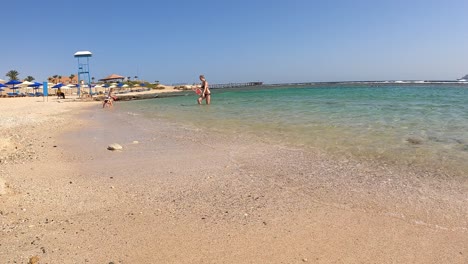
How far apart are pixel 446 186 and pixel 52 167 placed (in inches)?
241

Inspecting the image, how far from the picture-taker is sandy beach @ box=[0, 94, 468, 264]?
2.90 m

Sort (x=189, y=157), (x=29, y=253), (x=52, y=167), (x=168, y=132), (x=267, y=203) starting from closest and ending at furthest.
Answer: (x=29, y=253), (x=267, y=203), (x=52, y=167), (x=189, y=157), (x=168, y=132)

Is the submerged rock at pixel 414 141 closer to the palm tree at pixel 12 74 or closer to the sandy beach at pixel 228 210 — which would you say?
the sandy beach at pixel 228 210

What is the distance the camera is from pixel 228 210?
380 centimetres

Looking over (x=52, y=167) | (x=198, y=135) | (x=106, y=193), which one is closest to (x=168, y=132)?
(x=198, y=135)

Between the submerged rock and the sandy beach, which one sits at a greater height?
the submerged rock

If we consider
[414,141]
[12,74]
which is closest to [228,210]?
[414,141]

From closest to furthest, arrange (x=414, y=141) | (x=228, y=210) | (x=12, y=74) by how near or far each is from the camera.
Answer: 1. (x=228, y=210)
2. (x=414, y=141)
3. (x=12, y=74)

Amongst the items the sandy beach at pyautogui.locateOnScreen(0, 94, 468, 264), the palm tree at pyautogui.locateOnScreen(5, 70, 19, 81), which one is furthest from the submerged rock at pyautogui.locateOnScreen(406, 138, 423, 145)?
the palm tree at pyautogui.locateOnScreen(5, 70, 19, 81)

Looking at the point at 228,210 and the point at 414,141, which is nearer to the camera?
the point at 228,210

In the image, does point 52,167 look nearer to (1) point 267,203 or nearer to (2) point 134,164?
(2) point 134,164

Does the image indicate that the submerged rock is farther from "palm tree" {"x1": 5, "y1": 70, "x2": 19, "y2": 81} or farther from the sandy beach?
"palm tree" {"x1": 5, "y1": 70, "x2": 19, "y2": 81}

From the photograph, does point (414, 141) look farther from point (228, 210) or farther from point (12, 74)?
point (12, 74)

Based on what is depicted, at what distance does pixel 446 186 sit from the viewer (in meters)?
4.52
